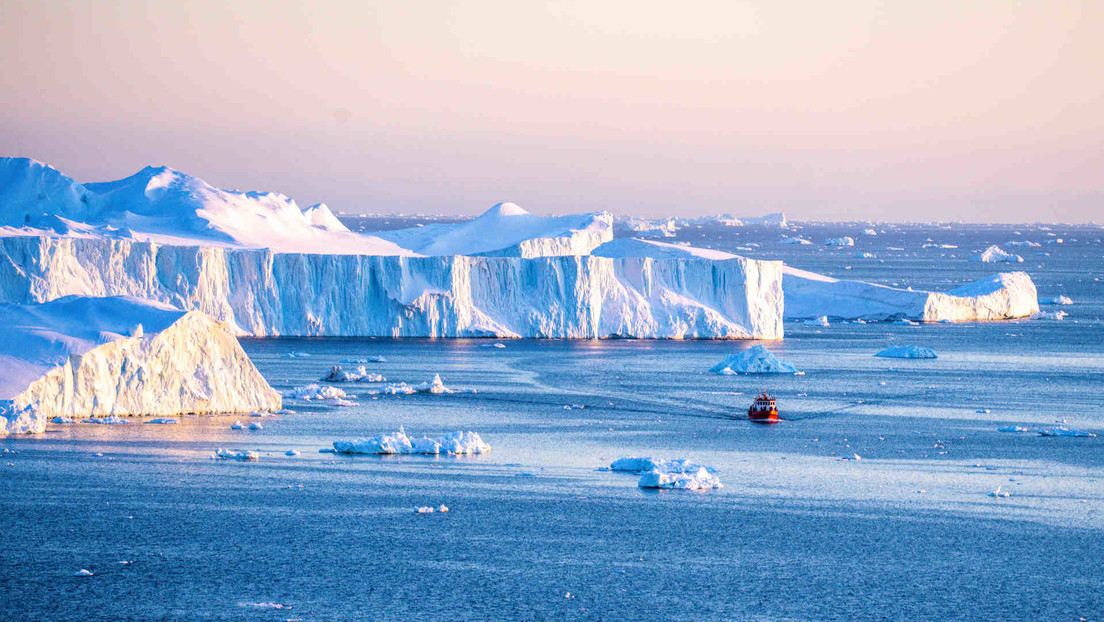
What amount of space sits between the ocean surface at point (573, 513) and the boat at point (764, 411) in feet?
1.14

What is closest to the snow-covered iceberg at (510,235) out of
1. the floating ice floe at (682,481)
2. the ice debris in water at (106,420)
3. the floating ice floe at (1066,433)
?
the floating ice floe at (1066,433)

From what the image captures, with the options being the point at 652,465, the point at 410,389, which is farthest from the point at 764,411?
the point at 410,389

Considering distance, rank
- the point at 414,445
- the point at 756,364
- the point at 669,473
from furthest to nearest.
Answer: the point at 756,364 < the point at 414,445 < the point at 669,473

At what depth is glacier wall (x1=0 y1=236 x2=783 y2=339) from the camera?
132 ft

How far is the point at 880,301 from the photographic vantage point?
54938 mm

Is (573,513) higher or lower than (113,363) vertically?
lower

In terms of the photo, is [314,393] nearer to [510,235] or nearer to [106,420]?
[106,420]

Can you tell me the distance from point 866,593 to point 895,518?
4392 mm

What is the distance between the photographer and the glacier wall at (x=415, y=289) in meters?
40.1

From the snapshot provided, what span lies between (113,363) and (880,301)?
120 ft

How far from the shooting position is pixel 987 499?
69.9 ft

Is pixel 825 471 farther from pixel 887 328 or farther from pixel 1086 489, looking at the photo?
pixel 887 328

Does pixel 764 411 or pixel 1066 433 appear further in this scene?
pixel 764 411

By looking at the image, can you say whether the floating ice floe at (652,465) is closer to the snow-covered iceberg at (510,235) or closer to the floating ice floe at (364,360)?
the floating ice floe at (364,360)
